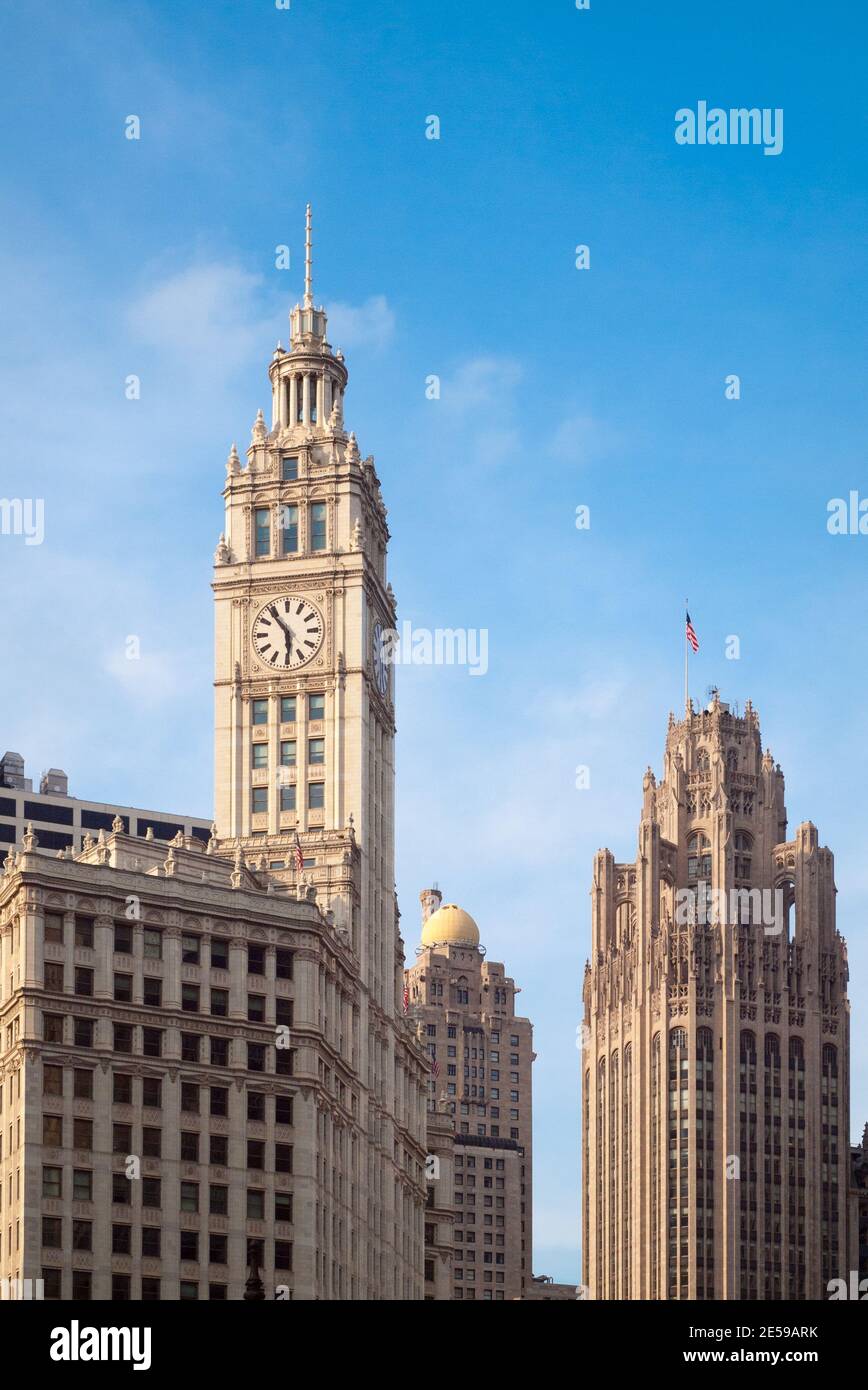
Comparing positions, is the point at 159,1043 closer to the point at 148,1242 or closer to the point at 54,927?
the point at 54,927

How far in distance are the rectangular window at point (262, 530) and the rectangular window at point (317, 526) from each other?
3.04m

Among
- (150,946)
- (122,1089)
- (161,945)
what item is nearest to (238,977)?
(161,945)

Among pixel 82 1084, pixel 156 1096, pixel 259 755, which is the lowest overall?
pixel 156 1096

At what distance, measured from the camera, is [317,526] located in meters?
176

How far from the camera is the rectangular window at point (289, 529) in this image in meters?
176

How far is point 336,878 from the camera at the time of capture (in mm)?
163250

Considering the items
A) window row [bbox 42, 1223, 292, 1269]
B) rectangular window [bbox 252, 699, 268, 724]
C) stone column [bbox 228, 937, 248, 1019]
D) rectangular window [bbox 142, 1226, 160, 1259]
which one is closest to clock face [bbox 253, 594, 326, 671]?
rectangular window [bbox 252, 699, 268, 724]

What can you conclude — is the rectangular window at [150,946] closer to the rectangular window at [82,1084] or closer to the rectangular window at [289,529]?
the rectangular window at [82,1084]

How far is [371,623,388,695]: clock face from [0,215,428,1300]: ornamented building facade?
387 mm

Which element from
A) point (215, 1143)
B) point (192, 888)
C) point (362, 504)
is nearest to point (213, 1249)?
point (215, 1143)

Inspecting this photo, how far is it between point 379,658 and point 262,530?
38.8ft

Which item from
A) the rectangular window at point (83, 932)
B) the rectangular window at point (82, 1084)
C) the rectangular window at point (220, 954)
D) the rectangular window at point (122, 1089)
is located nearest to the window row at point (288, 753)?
the rectangular window at point (220, 954)
